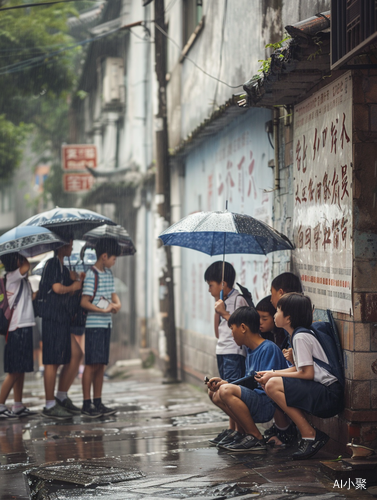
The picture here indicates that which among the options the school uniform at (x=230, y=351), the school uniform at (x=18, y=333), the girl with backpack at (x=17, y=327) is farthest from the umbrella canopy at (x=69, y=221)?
the school uniform at (x=230, y=351)

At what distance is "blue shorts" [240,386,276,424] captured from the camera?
21.5ft

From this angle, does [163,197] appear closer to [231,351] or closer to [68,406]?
[68,406]

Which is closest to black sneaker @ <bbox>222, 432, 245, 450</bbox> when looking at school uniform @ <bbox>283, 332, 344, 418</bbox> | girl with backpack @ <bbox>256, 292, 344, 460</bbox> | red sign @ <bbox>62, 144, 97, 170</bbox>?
girl with backpack @ <bbox>256, 292, 344, 460</bbox>

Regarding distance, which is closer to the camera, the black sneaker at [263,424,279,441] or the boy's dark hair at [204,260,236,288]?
the black sneaker at [263,424,279,441]

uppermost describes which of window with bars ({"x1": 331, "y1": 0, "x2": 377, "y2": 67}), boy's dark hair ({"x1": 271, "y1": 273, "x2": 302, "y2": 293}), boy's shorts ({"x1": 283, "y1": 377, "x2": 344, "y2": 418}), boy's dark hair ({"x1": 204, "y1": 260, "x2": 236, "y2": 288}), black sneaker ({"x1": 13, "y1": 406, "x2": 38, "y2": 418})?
window with bars ({"x1": 331, "y1": 0, "x2": 377, "y2": 67})

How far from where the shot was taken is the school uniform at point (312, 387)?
5996 mm

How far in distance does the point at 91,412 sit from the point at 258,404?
10.3ft

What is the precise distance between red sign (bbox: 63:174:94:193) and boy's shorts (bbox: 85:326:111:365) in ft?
42.0

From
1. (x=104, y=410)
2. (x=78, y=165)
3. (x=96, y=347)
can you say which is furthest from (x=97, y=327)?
(x=78, y=165)

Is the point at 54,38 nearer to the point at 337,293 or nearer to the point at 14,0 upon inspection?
the point at 14,0

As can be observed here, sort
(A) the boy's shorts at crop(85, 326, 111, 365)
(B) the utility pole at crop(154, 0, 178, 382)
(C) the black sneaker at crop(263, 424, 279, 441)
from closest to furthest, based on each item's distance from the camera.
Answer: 1. (C) the black sneaker at crop(263, 424, 279, 441)
2. (A) the boy's shorts at crop(85, 326, 111, 365)
3. (B) the utility pole at crop(154, 0, 178, 382)

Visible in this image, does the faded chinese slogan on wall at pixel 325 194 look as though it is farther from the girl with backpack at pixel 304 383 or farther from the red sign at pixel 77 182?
the red sign at pixel 77 182

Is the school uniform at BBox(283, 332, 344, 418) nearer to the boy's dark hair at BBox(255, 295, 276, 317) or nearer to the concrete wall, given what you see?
the concrete wall

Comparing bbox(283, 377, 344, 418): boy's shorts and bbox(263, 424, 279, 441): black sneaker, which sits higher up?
bbox(283, 377, 344, 418): boy's shorts
